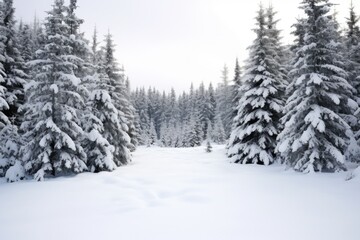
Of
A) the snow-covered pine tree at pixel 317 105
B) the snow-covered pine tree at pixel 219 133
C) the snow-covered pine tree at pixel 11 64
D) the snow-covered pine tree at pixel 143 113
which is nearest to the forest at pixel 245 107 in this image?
the snow-covered pine tree at pixel 317 105

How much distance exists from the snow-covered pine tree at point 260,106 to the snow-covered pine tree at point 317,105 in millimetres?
3172

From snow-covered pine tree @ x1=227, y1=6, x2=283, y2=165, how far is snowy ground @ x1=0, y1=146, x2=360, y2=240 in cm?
577

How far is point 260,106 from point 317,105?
18.5ft

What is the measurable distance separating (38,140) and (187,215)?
11621 mm

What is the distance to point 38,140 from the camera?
16.5 metres

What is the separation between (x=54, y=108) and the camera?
17.0 m

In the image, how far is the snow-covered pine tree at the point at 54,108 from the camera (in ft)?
53.2

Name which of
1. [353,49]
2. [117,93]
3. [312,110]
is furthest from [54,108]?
[353,49]

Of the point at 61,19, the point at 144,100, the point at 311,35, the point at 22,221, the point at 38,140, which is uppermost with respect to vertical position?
the point at 144,100

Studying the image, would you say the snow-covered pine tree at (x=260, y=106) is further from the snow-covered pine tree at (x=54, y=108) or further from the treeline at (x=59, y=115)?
the snow-covered pine tree at (x=54, y=108)

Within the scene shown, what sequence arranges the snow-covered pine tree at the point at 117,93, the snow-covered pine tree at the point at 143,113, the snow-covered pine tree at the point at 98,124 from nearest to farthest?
the snow-covered pine tree at the point at 98,124 → the snow-covered pine tree at the point at 117,93 → the snow-covered pine tree at the point at 143,113

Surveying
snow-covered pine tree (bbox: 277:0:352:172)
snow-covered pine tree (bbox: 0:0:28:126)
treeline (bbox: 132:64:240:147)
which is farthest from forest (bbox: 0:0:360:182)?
treeline (bbox: 132:64:240:147)

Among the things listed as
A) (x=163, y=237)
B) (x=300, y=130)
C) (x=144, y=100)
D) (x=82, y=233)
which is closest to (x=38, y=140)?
(x=82, y=233)

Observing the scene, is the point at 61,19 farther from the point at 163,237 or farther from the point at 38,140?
the point at 163,237
